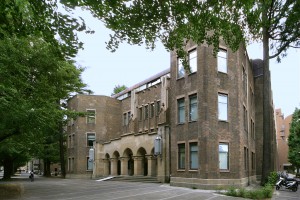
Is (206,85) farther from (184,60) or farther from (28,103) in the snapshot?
(184,60)

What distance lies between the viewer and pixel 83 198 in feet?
57.9

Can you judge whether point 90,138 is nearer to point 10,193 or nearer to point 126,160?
point 126,160

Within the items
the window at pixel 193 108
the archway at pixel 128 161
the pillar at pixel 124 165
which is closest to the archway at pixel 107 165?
the archway at pixel 128 161

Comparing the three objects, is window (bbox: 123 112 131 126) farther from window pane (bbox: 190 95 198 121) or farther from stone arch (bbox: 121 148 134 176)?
window pane (bbox: 190 95 198 121)

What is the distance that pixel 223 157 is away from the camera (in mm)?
23062

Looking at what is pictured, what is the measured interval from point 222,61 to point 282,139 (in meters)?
70.9

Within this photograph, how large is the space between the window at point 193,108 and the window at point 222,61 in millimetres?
2523

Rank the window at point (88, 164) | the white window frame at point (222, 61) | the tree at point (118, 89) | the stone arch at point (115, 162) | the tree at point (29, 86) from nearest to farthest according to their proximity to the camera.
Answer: the tree at point (29, 86) < the white window frame at point (222, 61) < the stone arch at point (115, 162) < the window at point (88, 164) < the tree at point (118, 89)

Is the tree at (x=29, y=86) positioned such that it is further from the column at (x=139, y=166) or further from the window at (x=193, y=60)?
the column at (x=139, y=166)

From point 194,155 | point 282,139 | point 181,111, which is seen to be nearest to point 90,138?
point 181,111

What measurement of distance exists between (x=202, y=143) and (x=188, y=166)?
77.2 inches

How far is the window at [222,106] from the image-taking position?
23469 mm

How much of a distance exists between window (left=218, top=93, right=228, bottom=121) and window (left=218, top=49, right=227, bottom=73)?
1738 millimetres

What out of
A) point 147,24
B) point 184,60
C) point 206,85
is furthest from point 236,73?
point 147,24
